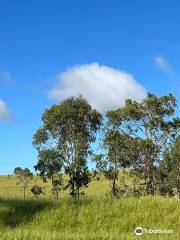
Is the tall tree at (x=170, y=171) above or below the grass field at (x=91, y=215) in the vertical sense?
above

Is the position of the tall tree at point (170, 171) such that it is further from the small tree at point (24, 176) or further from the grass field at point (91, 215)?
the grass field at point (91, 215)

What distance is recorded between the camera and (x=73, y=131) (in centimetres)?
7081

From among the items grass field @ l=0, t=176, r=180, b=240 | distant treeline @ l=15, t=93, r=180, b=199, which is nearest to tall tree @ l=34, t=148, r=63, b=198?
distant treeline @ l=15, t=93, r=180, b=199

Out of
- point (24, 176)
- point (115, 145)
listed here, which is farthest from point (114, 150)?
point (24, 176)

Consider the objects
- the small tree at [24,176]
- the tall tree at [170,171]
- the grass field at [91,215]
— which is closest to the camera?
the grass field at [91,215]

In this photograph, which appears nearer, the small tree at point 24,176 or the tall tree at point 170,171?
the tall tree at point 170,171

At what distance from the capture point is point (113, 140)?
68125 mm

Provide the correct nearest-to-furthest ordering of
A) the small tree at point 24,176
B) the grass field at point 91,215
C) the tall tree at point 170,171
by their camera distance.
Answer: the grass field at point 91,215 → the tall tree at point 170,171 → the small tree at point 24,176

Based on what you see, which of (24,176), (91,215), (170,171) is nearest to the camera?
(91,215)

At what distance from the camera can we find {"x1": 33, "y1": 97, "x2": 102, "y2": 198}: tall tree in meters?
69.5

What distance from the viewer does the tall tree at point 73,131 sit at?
69.5m

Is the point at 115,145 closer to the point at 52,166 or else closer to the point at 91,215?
the point at 52,166

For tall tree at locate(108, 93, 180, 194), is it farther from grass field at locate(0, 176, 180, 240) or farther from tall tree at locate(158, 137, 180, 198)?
grass field at locate(0, 176, 180, 240)

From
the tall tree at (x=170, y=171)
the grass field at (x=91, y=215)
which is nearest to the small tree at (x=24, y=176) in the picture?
the tall tree at (x=170, y=171)
